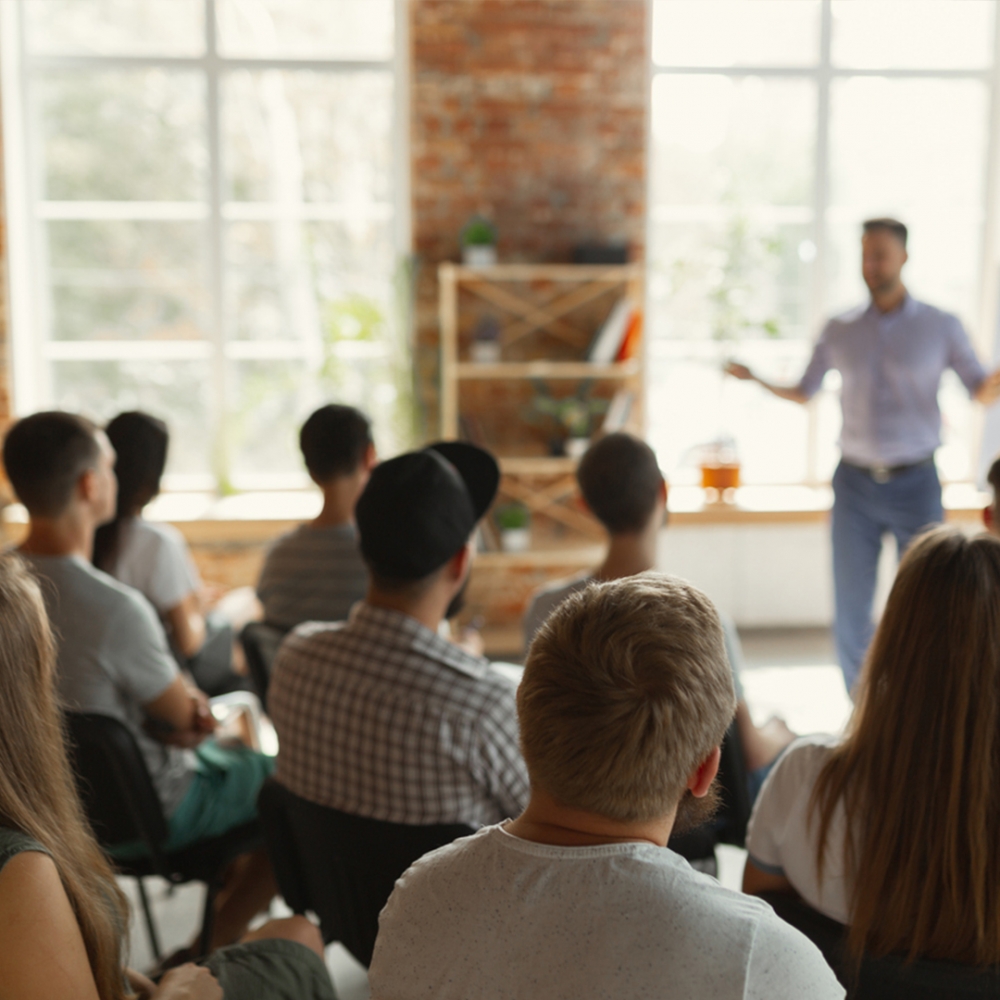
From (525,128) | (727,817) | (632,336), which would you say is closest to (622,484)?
(727,817)

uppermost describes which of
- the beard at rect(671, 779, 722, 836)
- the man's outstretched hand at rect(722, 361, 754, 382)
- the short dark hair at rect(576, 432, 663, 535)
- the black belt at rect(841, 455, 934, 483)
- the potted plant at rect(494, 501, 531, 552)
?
the man's outstretched hand at rect(722, 361, 754, 382)

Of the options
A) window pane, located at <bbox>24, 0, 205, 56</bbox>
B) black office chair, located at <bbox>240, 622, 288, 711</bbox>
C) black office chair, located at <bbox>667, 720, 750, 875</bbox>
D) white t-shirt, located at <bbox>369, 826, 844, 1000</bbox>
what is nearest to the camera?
white t-shirt, located at <bbox>369, 826, 844, 1000</bbox>

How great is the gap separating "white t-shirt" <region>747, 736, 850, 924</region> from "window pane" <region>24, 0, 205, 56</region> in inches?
194

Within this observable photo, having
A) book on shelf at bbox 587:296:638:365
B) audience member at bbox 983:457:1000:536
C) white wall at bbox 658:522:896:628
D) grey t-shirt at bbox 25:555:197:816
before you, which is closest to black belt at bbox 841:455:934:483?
white wall at bbox 658:522:896:628

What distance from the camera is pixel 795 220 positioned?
562 centimetres

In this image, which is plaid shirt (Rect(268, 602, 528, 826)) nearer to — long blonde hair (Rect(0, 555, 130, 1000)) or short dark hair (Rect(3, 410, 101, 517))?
long blonde hair (Rect(0, 555, 130, 1000))

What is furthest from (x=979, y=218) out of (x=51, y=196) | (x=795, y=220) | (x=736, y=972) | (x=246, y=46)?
(x=736, y=972)

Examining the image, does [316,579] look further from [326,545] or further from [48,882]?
[48,882]

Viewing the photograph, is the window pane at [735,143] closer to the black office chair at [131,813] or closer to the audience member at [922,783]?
the black office chair at [131,813]

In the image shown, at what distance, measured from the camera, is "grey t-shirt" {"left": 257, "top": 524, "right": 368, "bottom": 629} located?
2723 mm

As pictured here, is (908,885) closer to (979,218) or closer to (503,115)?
(503,115)

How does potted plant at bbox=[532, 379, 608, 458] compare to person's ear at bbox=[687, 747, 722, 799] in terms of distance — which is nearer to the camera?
person's ear at bbox=[687, 747, 722, 799]

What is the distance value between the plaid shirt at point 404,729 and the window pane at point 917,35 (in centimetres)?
487

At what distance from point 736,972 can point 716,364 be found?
502 centimetres
